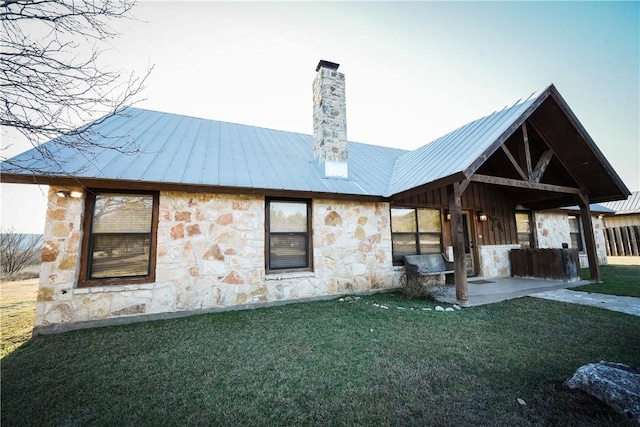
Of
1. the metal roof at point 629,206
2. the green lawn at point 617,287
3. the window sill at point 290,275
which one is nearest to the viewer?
the window sill at point 290,275

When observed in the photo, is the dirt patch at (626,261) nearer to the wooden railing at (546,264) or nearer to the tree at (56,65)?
the wooden railing at (546,264)

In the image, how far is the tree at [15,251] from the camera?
11.1 metres

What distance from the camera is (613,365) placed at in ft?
7.72

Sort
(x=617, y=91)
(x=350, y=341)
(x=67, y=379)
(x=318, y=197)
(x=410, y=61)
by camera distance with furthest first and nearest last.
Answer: (x=617, y=91) → (x=410, y=61) → (x=318, y=197) → (x=350, y=341) → (x=67, y=379)

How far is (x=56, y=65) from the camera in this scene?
252 cm

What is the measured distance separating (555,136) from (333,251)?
6865 mm

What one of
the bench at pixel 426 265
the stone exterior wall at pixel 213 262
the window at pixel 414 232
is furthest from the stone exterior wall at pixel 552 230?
the stone exterior wall at pixel 213 262

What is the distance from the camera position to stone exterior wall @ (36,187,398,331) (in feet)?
14.4

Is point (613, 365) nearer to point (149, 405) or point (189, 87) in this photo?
point (149, 405)

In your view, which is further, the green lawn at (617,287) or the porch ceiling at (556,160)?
the porch ceiling at (556,160)

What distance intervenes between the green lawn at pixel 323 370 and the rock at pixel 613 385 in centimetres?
Result: 9

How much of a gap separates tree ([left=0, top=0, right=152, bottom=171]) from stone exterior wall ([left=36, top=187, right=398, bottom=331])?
2653mm

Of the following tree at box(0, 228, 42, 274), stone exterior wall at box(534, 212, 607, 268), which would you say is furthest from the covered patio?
tree at box(0, 228, 42, 274)

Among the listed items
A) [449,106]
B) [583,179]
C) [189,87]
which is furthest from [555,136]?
[189,87]
